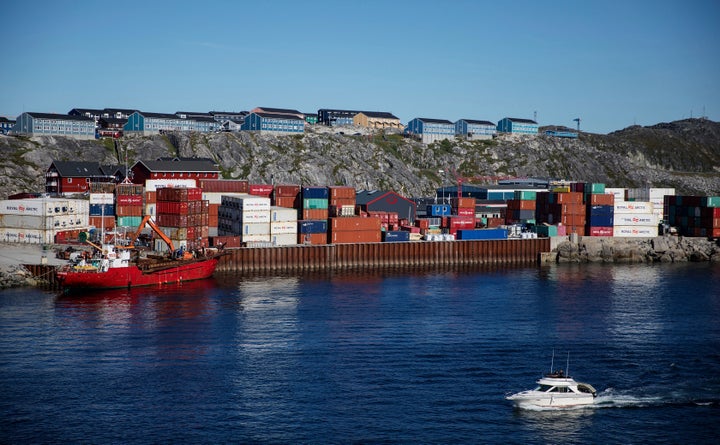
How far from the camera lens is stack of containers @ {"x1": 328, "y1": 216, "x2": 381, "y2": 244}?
4067 inches

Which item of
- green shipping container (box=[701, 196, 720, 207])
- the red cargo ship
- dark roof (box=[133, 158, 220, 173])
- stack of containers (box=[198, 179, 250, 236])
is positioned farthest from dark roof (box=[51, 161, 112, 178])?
green shipping container (box=[701, 196, 720, 207])

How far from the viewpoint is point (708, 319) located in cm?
6950

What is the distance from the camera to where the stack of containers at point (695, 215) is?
11700 cm

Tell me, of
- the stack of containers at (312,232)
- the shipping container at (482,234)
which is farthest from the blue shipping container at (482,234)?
the stack of containers at (312,232)

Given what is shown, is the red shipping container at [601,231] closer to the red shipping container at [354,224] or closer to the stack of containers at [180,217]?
the red shipping container at [354,224]

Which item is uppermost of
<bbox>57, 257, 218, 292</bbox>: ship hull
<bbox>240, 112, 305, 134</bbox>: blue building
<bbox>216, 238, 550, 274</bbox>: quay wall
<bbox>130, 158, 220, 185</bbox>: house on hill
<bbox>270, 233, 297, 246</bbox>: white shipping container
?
<bbox>240, 112, 305, 134</bbox>: blue building

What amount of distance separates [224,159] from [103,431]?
134918 millimetres

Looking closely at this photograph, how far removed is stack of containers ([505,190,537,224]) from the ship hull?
5322 centimetres

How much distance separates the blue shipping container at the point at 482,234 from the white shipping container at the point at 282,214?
2463 centimetres

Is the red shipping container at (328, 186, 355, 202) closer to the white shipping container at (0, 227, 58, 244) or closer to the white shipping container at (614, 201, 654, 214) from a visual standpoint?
the white shipping container at (0, 227, 58, 244)

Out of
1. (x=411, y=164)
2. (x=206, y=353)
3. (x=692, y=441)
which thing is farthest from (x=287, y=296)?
(x=411, y=164)

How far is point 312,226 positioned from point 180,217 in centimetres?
1866

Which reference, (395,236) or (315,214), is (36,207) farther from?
(395,236)

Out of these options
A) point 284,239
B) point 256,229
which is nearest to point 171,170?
point 256,229
